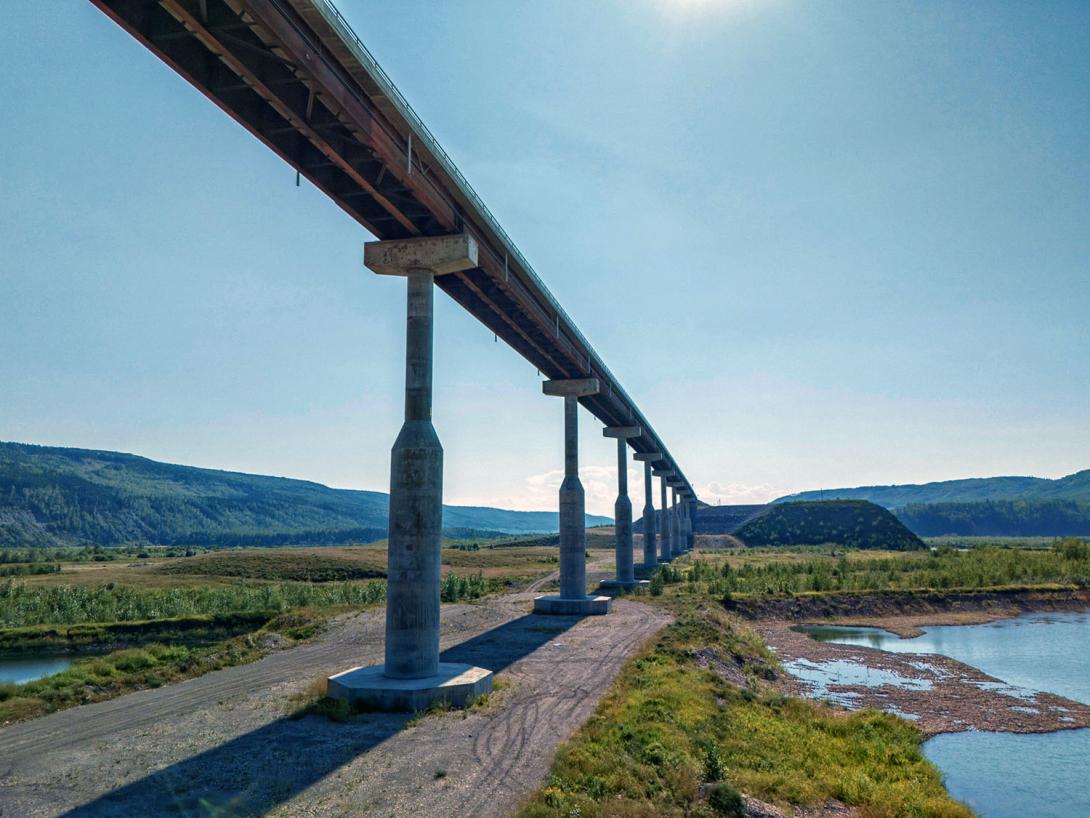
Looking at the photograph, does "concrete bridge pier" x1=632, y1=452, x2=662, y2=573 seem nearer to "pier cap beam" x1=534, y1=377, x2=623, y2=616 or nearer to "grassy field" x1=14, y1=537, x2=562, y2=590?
"grassy field" x1=14, y1=537, x2=562, y2=590

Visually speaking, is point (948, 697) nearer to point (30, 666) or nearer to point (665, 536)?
point (30, 666)

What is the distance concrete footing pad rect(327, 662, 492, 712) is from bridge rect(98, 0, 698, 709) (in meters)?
0.04

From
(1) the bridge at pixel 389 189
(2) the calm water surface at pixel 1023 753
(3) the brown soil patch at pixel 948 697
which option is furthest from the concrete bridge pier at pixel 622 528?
(1) the bridge at pixel 389 189

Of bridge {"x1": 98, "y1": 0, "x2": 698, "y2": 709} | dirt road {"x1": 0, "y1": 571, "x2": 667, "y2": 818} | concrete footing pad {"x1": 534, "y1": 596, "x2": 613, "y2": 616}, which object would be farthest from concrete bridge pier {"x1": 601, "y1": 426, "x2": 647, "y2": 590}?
dirt road {"x1": 0, "y1": 571, "x2": 667, "y2": 818}

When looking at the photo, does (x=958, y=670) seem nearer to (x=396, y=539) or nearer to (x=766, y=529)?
(x=396, y=539)

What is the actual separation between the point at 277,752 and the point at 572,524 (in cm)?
3003

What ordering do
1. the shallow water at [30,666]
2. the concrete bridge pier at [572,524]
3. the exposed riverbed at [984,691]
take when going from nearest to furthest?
the exposed riverbed at [984,691] → the shallow water at [30,666] → the concrete bridge pier at [572,524]

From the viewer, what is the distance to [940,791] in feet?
59.9

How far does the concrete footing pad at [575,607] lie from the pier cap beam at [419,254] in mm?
26878

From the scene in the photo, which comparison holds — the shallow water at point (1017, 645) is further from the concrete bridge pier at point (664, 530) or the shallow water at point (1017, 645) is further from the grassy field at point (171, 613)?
the concrete bridge pier at point (664, 530)

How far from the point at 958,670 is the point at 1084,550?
66217 millimetres

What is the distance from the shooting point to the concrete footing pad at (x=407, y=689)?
20469 mm

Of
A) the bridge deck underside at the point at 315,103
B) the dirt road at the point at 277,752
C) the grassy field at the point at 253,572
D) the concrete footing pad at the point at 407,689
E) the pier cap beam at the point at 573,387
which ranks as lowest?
the grassy field at the point at 253,572

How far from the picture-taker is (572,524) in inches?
1791
